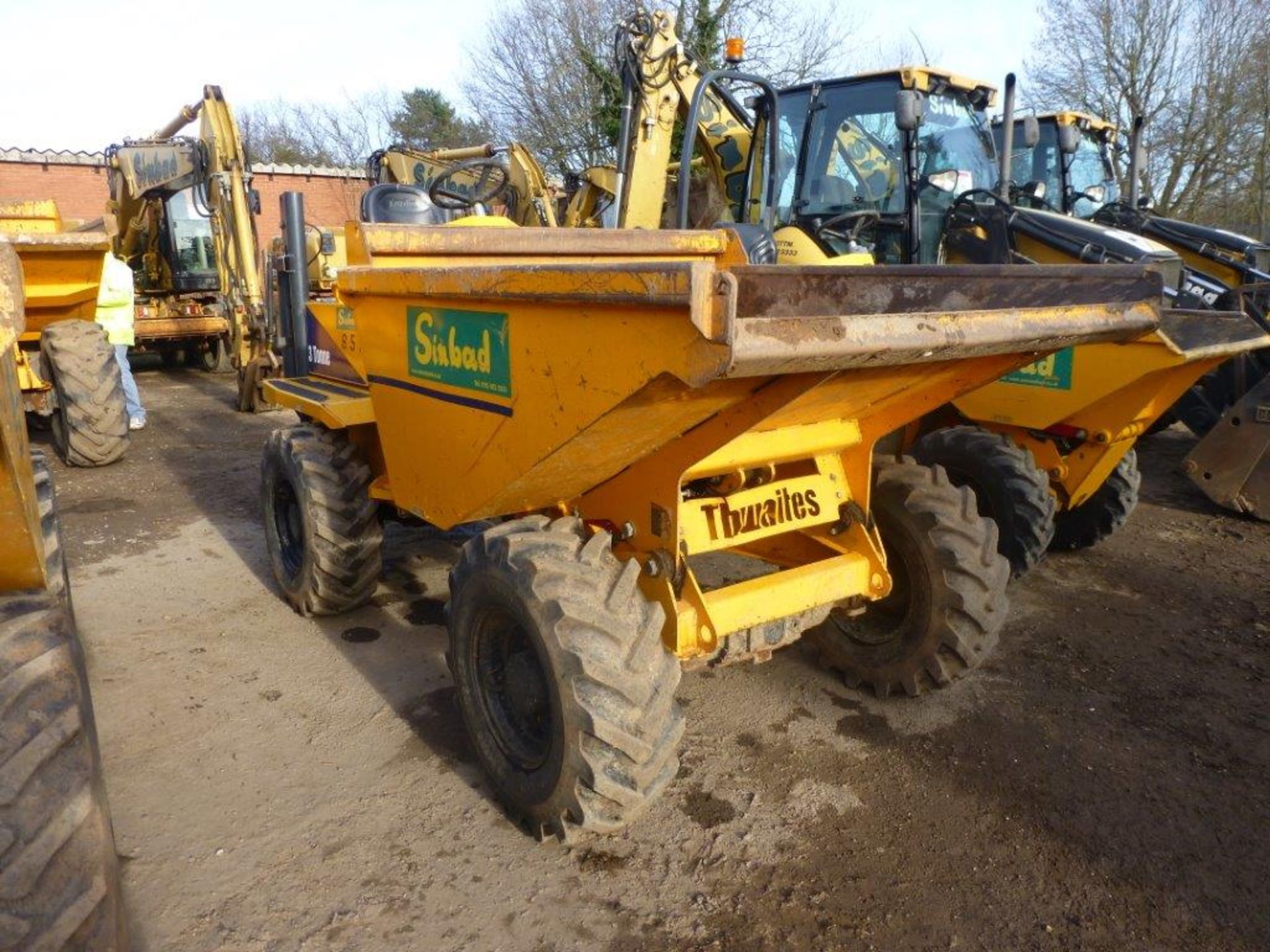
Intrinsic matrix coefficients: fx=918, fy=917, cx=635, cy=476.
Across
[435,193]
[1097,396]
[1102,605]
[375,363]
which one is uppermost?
[435,193]

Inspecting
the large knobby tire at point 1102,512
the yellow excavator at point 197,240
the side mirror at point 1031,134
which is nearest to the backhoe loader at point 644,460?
the large knobby tire at point 1102,512

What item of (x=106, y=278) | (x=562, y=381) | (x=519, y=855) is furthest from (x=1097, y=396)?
(x=106, y=278)

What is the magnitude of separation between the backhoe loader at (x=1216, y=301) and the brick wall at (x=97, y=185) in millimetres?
14823

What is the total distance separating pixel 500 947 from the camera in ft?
7.61

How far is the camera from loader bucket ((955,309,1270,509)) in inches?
158

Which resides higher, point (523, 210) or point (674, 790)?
point (523, 210)

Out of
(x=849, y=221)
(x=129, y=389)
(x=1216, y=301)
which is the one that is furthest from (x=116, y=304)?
(x=1216, y=301)

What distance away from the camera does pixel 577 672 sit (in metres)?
2.35

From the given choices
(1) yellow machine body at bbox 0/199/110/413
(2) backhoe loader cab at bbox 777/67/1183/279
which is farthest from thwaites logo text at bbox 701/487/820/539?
(1) yellow machine body at bbox 0/199/110/413

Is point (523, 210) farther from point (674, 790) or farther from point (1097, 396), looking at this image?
point (674, 790)

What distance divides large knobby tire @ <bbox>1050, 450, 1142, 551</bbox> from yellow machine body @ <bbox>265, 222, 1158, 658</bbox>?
8.35ft

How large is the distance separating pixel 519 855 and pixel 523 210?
5964 millimetres

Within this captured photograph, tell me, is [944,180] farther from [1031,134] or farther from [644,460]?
[644,460]

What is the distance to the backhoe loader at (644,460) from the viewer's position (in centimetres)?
205
